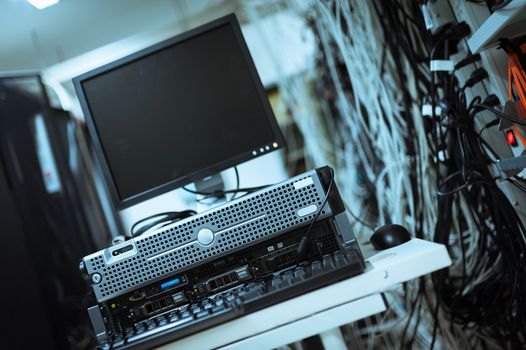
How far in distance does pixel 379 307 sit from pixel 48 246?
1.25m

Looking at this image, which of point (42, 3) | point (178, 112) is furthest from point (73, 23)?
point (178, 112)

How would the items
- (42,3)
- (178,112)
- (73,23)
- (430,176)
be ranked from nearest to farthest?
(178,112) → (430,176) → (42,3) → (73,23)

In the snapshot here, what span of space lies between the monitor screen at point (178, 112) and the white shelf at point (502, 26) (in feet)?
1.61

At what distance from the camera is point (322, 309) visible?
0.70m

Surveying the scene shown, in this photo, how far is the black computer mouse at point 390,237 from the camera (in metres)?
0.92

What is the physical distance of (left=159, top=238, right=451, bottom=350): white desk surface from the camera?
0.68 m

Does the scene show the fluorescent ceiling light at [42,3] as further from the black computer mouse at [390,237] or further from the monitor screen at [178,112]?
the black computer mouse at [390,237]

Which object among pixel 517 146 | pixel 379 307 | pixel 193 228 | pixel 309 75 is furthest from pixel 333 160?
pixel 379 307

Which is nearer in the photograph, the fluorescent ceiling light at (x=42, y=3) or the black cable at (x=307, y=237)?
the black cable at (x=307, y=237)

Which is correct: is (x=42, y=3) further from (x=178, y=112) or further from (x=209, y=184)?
(x=209, y=184)

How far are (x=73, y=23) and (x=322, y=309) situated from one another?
193 cm

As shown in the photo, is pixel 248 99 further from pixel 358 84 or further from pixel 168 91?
pixel 358 84

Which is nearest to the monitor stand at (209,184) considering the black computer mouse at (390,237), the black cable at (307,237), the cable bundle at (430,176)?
the black cable at (307,237)

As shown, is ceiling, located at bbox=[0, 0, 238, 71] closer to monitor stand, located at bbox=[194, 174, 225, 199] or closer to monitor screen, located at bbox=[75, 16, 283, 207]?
monitor screen, located at bbox=[75, 16, 283, 207]
